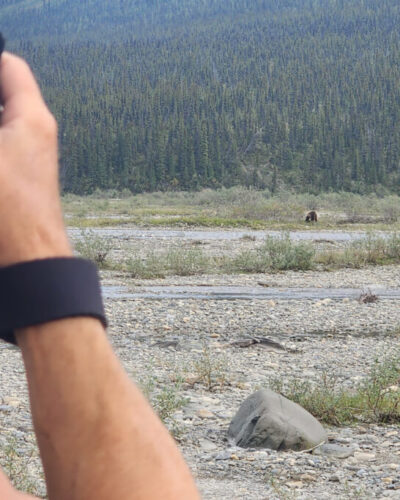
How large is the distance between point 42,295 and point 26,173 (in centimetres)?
10

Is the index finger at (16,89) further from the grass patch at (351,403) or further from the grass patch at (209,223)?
the grass patch at (209,223)

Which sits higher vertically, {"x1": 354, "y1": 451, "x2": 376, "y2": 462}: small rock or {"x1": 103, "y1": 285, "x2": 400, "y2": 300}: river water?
{"x1": 354, "y1": 451, "x2": 376, "y2": 462}: small rock

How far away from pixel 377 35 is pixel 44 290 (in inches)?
5289

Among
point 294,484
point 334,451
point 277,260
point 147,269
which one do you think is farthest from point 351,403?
point 277,260

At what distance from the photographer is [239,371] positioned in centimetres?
788

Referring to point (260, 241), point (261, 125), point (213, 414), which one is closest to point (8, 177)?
point (213, 414)

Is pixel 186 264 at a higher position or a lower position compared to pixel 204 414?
lower

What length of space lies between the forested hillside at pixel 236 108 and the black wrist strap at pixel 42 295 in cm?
6316

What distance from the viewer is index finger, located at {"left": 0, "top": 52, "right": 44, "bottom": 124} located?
2.24 ft

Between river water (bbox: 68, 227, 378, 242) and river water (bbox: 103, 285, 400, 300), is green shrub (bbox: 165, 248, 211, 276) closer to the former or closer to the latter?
river water (bbox: 103, 285, 400, 300)

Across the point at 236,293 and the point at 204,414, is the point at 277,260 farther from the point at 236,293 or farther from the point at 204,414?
the point at 204,414

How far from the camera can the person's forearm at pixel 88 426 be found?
1.92 ft

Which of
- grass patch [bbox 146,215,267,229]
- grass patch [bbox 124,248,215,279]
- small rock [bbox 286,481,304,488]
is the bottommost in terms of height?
grass patch [bbox 146,215,267,229]

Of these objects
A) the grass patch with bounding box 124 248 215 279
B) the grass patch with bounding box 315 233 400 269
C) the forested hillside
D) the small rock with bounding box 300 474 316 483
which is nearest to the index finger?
the small rock with bounding box 300 474 316 483
